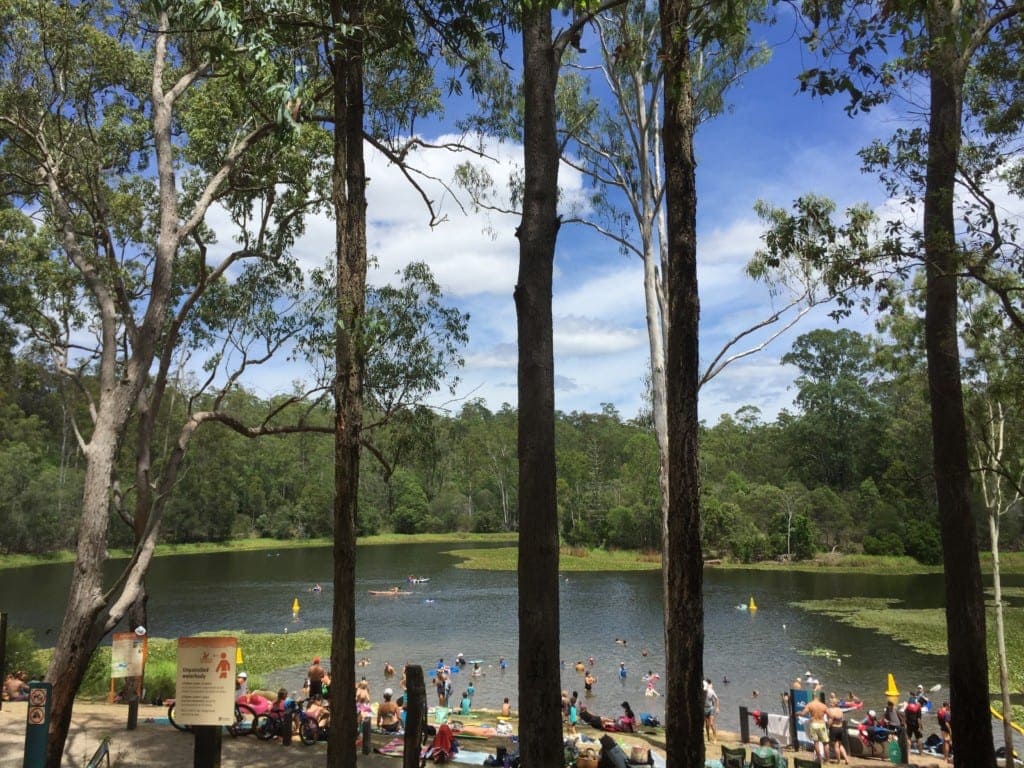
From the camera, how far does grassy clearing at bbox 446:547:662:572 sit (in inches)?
1773

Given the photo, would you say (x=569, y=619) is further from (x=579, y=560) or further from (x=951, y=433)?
(x=951, y=433)

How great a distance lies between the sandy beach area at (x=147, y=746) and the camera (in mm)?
8414

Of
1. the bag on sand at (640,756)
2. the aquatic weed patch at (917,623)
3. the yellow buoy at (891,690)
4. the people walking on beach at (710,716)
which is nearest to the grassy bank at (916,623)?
the aquatic weed patch at (917,623)

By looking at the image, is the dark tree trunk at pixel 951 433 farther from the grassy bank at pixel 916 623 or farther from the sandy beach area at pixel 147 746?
the grassy bank at pixel 916 623

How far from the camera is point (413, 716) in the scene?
20.0ft

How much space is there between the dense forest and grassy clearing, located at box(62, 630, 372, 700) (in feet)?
32.9

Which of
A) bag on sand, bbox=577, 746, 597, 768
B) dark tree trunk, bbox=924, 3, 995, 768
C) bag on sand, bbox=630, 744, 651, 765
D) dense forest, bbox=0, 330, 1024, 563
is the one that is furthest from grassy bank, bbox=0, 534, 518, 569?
dark tree trunk, bbox=924, 3, 995, 768

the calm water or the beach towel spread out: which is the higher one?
the beach towel spread out

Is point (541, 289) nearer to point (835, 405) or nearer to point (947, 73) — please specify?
point (947, 73)

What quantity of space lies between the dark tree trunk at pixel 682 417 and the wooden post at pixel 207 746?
3.03m

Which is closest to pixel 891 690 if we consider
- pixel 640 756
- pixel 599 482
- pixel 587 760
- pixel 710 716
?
pixel 710 716

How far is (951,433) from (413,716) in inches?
212

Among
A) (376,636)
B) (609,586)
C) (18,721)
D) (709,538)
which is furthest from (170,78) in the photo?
(709,538)

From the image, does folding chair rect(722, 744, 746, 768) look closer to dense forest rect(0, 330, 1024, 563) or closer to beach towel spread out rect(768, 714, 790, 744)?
beach towel spread out rect(768, 714, 790, 744)
